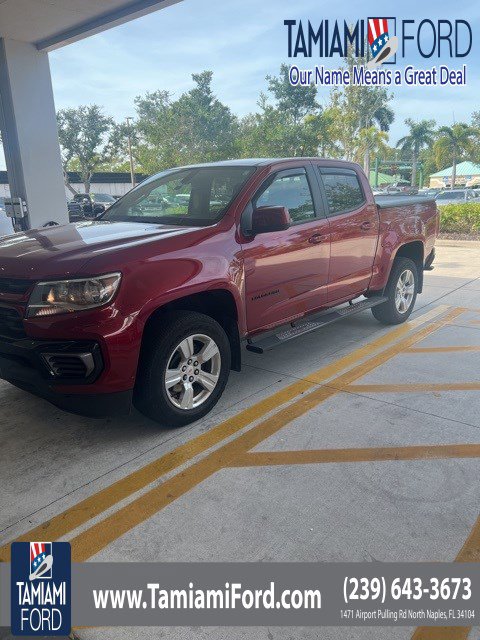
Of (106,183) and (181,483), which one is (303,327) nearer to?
(181,483)

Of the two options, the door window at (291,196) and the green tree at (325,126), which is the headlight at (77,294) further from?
the green tree at (325,126)

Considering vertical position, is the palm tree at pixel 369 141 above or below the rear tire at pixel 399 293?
above

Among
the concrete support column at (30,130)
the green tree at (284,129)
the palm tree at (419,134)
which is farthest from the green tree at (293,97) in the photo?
the concrete support column at (30,130)

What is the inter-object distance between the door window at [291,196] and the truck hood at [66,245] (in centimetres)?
78

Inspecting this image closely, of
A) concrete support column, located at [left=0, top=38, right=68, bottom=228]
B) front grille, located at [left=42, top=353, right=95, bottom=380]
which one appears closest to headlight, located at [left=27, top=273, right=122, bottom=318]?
front grille, located at [left=42, top=353, right=95, bottom=380]

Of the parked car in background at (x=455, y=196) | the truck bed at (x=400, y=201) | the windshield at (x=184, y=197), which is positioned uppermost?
the parked car in background at (x=455, y=196)

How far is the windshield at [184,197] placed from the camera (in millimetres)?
3830

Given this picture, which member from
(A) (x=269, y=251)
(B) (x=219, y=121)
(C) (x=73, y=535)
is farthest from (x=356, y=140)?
(C) (x=73, y=535)

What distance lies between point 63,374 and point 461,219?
1494cm

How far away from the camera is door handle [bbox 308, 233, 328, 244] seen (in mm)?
4297

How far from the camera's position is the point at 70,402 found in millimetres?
2965

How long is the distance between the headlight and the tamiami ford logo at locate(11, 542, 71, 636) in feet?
4.10

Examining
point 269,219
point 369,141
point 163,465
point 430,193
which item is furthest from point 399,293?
point 369,141

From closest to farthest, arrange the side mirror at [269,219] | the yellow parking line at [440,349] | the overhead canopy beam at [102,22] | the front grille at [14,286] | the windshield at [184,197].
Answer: the front grille at [14,286]
the side mirror at [269,219]
the windshield at [184,197]
the yellow parking line at [440,349]
the overhead canopy beam at [102,22]
